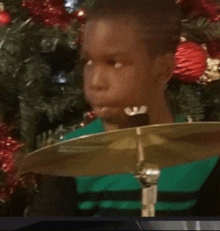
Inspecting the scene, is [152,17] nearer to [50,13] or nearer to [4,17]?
[50,13]

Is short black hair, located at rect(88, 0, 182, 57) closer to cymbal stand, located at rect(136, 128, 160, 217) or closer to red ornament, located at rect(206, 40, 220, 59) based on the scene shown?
red ornament, located at rect(206, 40, 220, 59)

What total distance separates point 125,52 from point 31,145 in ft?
0.98

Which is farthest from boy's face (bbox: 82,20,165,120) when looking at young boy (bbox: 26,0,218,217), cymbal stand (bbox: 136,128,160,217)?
cymbal stand (bbox: 136,128,160,217)

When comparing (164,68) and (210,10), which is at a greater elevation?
(210,10)

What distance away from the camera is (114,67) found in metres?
0.88

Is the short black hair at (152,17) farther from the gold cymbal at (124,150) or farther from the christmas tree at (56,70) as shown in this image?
the gold cymbal at (124,150)

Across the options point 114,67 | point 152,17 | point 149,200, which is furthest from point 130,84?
point 149,200

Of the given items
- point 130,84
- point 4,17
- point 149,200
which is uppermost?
point 4,17

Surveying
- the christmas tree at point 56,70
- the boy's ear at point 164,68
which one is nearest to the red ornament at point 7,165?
the christmas tree at point 56,70

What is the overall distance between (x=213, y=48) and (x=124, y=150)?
0.31 metres

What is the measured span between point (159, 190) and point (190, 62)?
297 mm

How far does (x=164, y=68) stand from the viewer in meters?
0.89

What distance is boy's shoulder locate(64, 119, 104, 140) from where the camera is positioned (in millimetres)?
875

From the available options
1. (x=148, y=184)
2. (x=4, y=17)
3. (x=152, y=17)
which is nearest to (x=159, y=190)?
(x=148, y=184)
